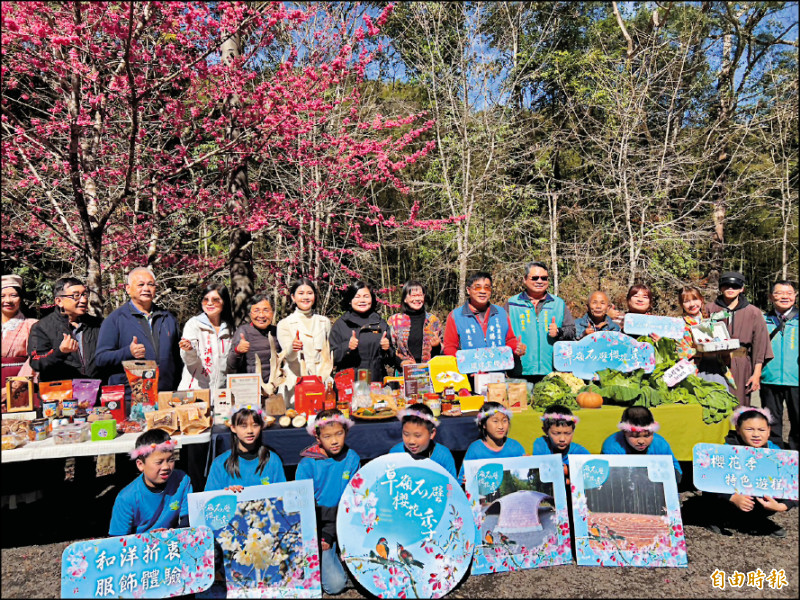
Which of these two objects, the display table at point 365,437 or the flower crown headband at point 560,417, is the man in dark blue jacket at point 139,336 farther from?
the flower crown headband at point 560,417

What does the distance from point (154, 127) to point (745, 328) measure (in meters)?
7.18

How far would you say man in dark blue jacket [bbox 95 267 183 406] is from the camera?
4070 millimetres

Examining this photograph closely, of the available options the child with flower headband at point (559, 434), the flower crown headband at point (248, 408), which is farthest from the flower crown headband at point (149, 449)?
the child with flower headband at point (559, 434)

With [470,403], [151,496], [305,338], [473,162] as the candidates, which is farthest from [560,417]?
[473,162]

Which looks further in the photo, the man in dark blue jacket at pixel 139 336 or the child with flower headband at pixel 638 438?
the man in dark blue jacket at pixel 139 336

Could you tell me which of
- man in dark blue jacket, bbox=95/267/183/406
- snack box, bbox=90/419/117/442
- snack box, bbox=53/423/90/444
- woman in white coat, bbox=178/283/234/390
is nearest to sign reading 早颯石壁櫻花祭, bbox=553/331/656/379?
woman in white coat, bbox=178/283/234/390

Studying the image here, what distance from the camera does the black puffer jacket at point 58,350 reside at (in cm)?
412

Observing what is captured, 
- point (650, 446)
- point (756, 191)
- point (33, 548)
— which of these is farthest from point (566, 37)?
point (33, 548)

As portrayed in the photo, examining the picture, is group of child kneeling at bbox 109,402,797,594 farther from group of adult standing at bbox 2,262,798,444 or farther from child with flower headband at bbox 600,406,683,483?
group of adult standing at bbox 2,262,798,444

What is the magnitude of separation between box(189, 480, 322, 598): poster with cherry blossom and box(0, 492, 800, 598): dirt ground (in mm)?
368

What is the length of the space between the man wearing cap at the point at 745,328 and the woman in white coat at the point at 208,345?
448 cm

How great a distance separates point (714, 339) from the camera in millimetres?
4465

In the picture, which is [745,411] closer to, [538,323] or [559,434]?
[559,434]

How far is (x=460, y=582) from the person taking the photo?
321 cm
